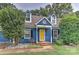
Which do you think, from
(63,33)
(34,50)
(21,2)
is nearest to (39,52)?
(34,50)

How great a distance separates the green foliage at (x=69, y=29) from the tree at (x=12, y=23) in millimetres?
501

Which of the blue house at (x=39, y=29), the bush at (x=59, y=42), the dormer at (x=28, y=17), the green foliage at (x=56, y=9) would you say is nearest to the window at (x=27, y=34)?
the blue house at (x=39, y=29)

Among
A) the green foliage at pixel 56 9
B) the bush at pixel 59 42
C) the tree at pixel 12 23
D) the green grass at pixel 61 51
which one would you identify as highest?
the green foliage at pixel 56 9

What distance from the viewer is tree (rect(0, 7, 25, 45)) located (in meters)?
4.29

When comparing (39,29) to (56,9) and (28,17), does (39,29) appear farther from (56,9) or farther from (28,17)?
(56,9)

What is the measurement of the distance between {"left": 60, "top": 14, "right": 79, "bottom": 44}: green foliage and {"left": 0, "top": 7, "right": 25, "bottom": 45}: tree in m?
0.50

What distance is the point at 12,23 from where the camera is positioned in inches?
169

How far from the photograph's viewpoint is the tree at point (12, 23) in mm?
4289

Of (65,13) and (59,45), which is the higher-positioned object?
(65,13)

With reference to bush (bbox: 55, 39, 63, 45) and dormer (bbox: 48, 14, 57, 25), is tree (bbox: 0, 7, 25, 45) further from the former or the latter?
bush (bbox: 55, 39, 63, 45)

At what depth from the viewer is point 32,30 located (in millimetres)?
4340

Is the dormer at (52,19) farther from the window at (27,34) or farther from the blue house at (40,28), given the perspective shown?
the window at (27,34)
